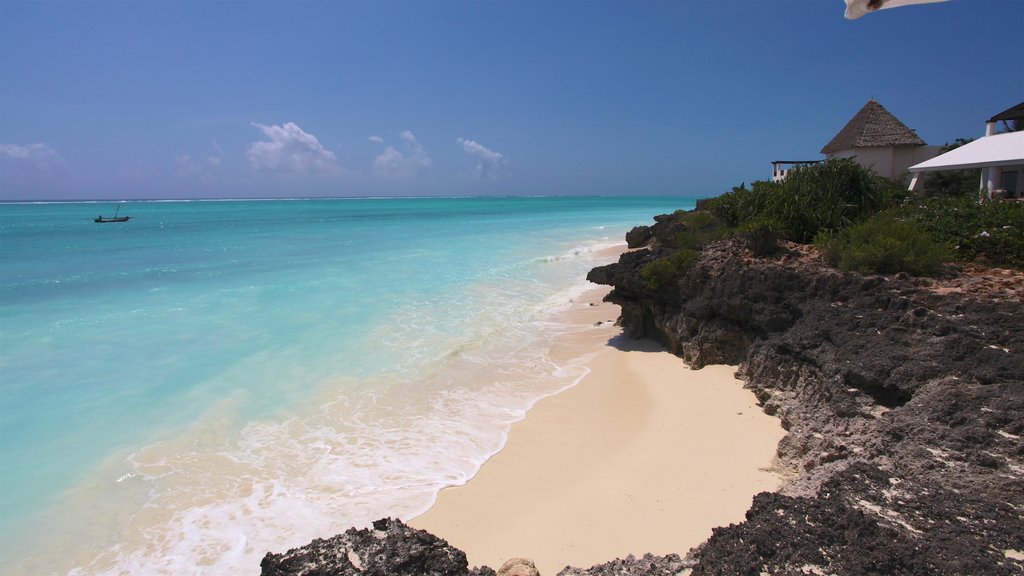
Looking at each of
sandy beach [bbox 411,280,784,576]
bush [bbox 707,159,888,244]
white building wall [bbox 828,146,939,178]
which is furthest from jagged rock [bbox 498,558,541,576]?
white building wall [bbox 828,146,939,178]

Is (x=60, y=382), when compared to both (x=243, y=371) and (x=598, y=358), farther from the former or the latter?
(x=598, y=358)

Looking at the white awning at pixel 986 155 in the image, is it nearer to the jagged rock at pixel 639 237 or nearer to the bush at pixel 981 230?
the bush at pixel 981 230

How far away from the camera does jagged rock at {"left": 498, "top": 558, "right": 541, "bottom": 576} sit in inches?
126

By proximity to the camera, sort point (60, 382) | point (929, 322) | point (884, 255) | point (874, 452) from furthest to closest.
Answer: point (60, 382) < point (884, 255) < point (929, 322) < point (874, 452)

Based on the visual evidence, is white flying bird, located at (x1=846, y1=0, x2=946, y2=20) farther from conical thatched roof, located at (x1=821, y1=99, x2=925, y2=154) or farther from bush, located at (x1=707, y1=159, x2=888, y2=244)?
conical thatched roof, located at (x1=821, y1=99, x2=925, y2=154)

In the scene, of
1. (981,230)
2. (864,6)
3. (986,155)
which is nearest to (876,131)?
(986,155)

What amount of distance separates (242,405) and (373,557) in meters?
6.18

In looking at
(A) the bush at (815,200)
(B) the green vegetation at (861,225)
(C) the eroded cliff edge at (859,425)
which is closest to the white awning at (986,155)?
(B) the green vegetation at (861,225)

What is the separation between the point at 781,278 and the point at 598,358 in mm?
3408

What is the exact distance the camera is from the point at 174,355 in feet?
35.8

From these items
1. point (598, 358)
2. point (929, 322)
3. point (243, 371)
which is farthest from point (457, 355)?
Answer: point (929, 322)

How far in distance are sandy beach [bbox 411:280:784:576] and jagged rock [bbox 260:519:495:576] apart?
155cm

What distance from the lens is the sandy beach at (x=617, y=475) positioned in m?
4.73

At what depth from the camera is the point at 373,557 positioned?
3.10 metres
